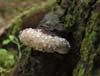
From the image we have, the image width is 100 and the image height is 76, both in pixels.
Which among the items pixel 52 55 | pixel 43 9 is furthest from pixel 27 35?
pixel 43 9

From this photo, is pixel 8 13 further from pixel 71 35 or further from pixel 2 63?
pixel 71 35

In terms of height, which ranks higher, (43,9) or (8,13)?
(8,13)

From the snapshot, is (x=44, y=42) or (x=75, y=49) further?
(x=75, y=49)
